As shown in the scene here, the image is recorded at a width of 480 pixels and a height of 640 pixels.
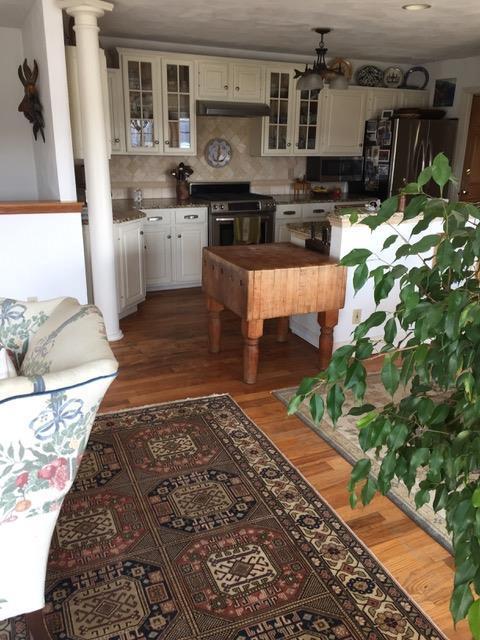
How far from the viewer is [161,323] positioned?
4582mm

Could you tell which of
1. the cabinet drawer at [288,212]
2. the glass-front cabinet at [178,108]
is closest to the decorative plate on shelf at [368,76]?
the cabinet drawer at [288,212]

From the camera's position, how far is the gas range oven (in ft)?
17.9

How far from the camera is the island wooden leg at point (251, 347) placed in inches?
130

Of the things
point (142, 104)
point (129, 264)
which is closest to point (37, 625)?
point (129, 264)

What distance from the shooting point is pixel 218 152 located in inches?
233

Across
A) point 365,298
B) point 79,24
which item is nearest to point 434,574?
point 365,298

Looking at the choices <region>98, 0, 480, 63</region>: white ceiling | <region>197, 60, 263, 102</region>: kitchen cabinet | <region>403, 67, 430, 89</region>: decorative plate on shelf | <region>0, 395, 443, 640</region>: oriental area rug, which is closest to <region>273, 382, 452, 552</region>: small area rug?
<region>0, 395, 443, 640</region>: oriental area rug

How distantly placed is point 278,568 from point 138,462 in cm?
91

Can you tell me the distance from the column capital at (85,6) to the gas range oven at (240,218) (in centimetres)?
215

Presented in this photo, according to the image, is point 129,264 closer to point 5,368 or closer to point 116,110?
point 116,110

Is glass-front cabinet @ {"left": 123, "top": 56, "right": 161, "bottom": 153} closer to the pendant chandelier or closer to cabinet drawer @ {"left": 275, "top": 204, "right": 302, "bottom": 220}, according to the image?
cabinet drawer @ {"left": 275, "top": 204, "right": 302, "bottom": 220}

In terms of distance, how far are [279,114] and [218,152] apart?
76cm

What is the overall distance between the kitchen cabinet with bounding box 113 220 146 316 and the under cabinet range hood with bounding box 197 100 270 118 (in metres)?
1.40

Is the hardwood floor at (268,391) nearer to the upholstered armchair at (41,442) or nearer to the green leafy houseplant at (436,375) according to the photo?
the green leafy houseplant at (436,375)
